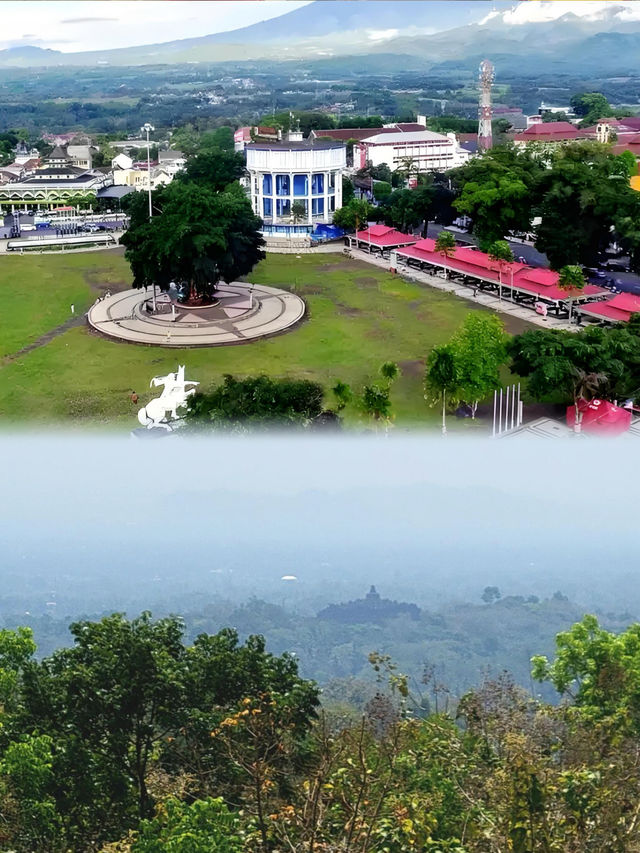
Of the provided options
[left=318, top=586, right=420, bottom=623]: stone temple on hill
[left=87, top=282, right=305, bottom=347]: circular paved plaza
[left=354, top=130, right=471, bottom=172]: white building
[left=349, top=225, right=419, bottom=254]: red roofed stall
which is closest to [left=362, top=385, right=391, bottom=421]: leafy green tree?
[left=318, top=586, right=420, bottom=623]: stone temple on hill

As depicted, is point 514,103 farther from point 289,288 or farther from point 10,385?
point 10,385

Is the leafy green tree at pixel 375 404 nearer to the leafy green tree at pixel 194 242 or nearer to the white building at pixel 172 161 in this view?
the leafy green tree at pixel 194 242

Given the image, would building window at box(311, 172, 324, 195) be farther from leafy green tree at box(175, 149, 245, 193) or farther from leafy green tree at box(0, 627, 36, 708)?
leafy green tree at box(0, 627, 36, 708)

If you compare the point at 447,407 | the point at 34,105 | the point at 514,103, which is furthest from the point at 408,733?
the point at 34,105

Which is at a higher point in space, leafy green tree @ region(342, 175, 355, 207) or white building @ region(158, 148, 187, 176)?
white building @ region(158, 148, 187, 176)

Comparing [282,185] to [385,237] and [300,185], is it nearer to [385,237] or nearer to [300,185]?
[300,185]

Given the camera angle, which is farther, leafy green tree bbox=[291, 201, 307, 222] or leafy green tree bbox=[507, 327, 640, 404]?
leafy green tree bbox=[291, 201, 307, 222]
